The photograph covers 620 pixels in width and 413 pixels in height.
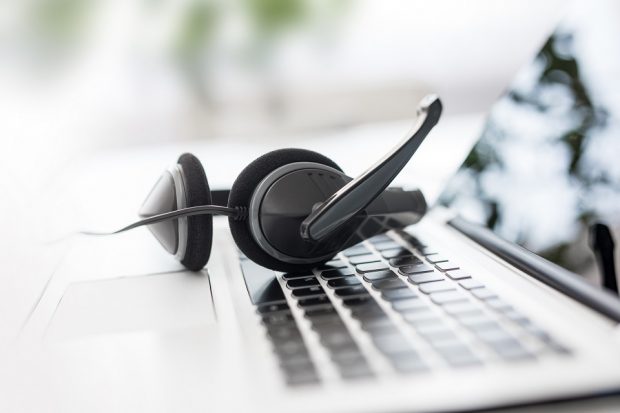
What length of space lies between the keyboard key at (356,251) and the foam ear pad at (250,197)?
0.20 feet

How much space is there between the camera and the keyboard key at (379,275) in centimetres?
45

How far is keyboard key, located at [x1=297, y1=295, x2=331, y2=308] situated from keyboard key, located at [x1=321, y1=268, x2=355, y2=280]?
5cm

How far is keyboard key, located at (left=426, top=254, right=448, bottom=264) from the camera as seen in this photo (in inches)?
19.2

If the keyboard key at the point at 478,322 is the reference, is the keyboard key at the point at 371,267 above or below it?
above

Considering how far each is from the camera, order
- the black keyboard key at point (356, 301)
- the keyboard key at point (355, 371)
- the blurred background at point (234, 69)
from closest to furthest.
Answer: the keyboard key at point (355, 371) < the black keyboard key at point (356, 301) < the blurred background at point (234, 69)

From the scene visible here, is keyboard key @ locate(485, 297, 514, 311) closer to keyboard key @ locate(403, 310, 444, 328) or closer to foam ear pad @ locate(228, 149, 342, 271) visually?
keyboard key @ locate(403, 310, 444, 328)

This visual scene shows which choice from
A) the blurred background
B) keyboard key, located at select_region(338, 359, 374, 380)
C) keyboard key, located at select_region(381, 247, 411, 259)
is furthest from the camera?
the blurred background

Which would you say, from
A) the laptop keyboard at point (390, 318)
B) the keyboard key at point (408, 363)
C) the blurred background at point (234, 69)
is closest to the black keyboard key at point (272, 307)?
the laptop keyboard at point (390, 318)

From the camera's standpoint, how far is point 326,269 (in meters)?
0.49

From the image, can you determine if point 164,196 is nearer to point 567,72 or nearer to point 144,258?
point 144,258

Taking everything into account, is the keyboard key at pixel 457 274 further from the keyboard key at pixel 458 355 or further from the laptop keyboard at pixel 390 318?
the keyboard key at pixel 458 355

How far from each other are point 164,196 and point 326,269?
0.46ft

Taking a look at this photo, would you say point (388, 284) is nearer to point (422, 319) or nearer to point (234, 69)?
point (422, 319)

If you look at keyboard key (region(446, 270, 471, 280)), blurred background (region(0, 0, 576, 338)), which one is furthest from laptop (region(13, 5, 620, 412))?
blurred background (region(0, 0, 576, 338))
